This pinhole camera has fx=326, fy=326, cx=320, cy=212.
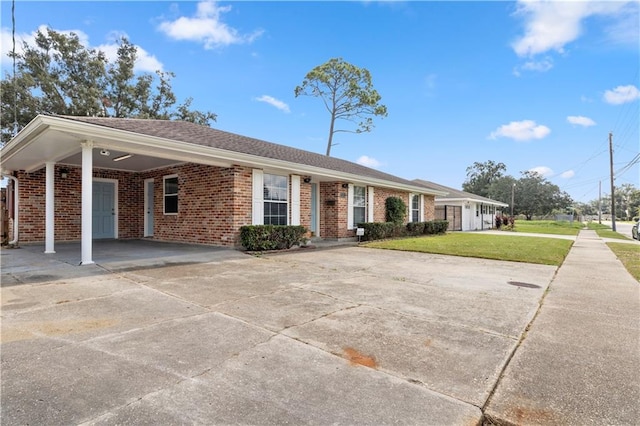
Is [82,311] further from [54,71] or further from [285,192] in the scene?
[54,71]

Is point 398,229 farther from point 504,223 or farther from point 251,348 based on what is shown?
point 504,223

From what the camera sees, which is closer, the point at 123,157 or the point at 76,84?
the point at 123,157

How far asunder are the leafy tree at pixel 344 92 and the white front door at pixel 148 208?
1925 centimetres

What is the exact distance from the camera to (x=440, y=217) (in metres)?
26.0

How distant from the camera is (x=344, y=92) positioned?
29781mm

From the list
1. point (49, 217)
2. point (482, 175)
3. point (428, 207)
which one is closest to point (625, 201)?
point (482, 175)

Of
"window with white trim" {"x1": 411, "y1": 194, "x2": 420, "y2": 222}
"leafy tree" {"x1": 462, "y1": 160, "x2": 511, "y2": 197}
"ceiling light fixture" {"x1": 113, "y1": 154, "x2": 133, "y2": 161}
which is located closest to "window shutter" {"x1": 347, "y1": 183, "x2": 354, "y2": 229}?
"window with white trim" {"x1": 411, "y1": 194, "x2": 420, "y2": 222}

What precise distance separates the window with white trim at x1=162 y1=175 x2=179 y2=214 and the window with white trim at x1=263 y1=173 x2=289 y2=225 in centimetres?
339

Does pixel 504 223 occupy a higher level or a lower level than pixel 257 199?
lower

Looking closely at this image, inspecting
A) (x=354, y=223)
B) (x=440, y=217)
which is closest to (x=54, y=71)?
(x=354, y=223)

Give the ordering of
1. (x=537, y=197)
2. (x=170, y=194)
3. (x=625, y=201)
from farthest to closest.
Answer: (x=625, y=201), (x=537, y=197), (x=170, y=194)

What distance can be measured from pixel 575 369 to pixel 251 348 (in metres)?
2.72

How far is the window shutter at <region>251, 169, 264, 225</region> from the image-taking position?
10.1 m

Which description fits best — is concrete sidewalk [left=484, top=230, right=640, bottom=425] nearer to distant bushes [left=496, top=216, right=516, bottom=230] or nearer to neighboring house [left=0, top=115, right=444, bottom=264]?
neighboring house [left=0, top=115, right=444, bottom=264]
